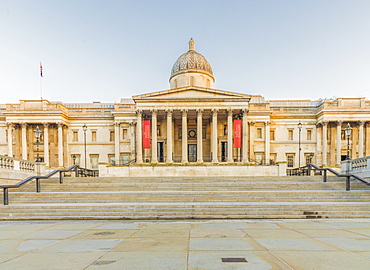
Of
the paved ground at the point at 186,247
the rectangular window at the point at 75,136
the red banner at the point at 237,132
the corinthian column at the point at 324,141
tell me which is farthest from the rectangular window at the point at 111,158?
the corinthian column at the point at 324,141

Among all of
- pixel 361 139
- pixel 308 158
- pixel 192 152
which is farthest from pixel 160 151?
pixel 361 139

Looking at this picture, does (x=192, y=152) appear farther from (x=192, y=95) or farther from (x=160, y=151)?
(x=192, y=95)

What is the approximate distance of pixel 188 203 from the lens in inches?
449

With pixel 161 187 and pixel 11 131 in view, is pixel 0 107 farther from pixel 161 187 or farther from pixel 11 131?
pixel 161 187

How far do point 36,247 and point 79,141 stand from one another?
37218 mm

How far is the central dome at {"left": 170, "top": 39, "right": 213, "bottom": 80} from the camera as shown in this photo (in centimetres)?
3916

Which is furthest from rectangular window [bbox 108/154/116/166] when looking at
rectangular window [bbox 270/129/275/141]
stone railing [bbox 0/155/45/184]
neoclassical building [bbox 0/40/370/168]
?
rectangular window [bbox 270/129/275/141]

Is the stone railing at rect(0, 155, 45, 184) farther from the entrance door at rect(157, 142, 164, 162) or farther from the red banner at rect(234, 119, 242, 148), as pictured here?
the red banner at rect(234, 119, 242, 148)

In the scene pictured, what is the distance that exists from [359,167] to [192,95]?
21336 mm

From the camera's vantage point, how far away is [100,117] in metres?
39.6

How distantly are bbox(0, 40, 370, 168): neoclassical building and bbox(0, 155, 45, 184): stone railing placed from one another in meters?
14.7

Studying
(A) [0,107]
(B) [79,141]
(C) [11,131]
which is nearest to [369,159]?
(B) [79,141]

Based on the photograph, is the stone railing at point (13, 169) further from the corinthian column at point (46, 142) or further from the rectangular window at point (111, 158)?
the rectangular window at point (111, 158)

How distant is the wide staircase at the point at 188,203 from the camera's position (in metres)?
10.0
